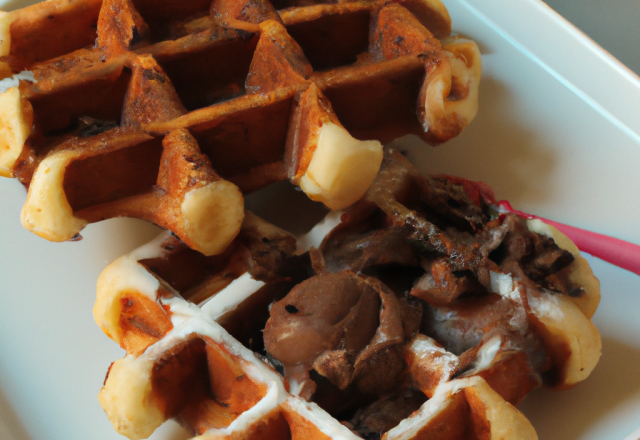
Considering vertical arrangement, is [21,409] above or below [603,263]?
below

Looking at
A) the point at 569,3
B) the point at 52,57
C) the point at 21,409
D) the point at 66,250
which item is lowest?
the point at 21,409

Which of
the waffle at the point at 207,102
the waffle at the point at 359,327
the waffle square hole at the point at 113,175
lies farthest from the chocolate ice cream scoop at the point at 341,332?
the waffle square hole at the point at 113,175

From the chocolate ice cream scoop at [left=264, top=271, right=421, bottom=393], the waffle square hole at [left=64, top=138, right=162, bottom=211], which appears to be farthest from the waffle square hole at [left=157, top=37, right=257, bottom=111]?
the chocolate ice cream scoop at [left=264, top=271, right=421, bottom=393]

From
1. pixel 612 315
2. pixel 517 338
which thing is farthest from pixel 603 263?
pixel 517 338

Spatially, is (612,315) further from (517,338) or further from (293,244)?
(293,244)

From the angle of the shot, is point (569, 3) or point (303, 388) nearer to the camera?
point (303, 388)

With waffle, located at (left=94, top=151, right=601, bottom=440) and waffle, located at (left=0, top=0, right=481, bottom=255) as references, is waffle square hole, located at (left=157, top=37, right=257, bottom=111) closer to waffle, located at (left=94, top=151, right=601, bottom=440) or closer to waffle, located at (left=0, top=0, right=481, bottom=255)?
waffle, located at (left=0, top=0, right=481, bottom=255)

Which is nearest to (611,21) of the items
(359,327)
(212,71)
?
(212,71)
